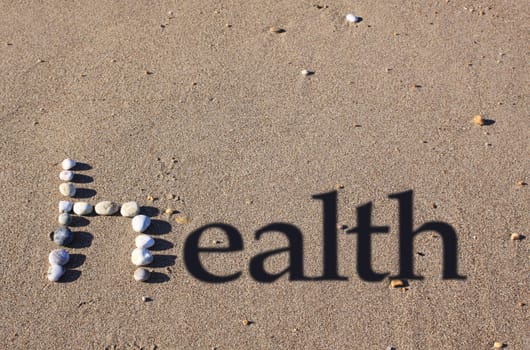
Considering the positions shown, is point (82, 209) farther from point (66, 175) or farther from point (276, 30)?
point (276, 30)

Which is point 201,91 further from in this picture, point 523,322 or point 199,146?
point 523,322

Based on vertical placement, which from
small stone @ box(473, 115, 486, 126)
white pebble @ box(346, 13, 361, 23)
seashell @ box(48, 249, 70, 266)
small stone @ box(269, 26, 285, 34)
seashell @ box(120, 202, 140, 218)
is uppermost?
white pebble @ box(346, 13, 361, 23)

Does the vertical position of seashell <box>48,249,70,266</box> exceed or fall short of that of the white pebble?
it falls short

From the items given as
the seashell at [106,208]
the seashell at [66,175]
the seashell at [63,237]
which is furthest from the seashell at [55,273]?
the seashell at [66,175]

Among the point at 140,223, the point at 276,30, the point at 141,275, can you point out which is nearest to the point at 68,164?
the point at 140,223

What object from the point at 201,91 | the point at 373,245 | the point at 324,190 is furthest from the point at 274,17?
the point at 373,245

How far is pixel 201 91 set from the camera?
16.2 feet

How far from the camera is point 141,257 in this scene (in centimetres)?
381

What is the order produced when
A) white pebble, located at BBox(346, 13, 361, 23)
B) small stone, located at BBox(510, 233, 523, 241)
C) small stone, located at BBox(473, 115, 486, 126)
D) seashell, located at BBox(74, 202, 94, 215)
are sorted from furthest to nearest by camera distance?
white pebble, located at BBox(346, 13, 361, 23) < small stone, located at BBox(473, 115, 486, 126) < seashell, located at BBox(74, 202, 94, 215) < small stone, located at BBox(510, 233, 523, 241)

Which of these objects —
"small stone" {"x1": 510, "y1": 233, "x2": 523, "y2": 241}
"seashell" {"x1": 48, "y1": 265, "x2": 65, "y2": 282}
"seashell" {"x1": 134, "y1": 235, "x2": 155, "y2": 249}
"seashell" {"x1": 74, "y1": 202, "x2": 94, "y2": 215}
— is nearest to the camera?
"seashell" {"x1": 48, "y1": 265, "x2": 65, "y2": 282}

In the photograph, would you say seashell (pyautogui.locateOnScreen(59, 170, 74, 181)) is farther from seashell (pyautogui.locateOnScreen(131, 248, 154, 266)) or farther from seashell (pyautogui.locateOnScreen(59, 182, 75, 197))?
seashell (pyautogui.locateOnScreen(131, 248, 154, 266))

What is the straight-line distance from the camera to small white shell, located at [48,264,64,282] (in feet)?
12.3

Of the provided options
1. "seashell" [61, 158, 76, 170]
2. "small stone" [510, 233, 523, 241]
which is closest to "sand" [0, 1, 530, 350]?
"small stone" [510, 233, 523, 241]

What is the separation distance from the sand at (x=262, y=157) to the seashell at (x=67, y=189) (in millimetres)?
95
